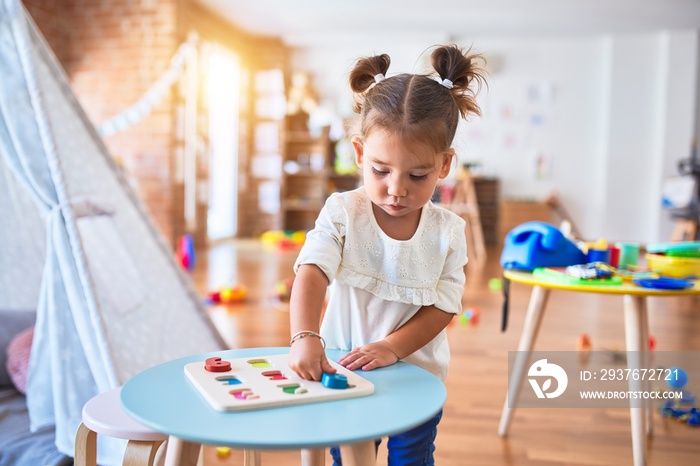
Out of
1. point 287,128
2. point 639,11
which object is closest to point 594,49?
point 639,11

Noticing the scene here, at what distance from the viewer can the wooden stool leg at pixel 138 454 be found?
0.93 metres

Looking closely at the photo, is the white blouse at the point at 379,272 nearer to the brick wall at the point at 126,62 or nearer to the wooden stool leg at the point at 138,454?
the wooden stool leg at the point at 138,454

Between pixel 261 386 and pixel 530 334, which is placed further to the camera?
pixel 530 334

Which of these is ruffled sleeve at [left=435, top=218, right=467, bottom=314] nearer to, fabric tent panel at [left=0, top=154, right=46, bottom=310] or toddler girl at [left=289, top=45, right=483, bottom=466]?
toddler girl at [left=289, top=45, right=483, bottom=466]

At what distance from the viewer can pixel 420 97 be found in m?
0.92

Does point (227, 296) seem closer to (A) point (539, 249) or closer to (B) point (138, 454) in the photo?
(A) point (539, 249)

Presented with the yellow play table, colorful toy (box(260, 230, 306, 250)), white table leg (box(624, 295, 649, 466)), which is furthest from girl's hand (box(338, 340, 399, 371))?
colorful toy (box(260, 230, 306, 250))

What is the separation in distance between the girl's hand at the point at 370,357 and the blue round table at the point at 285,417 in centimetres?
3

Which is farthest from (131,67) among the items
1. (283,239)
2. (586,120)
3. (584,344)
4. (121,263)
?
(586,120)

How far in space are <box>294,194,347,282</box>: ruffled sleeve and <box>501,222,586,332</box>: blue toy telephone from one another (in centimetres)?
83

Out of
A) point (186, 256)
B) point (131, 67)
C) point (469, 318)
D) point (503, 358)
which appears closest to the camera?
point (503, 358)

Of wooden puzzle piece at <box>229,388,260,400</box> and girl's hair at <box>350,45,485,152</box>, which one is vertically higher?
girl's hair at <box>350,45,485,152</box>

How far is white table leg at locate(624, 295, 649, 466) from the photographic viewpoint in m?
1.47

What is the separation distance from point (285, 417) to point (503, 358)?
6.91 ft
